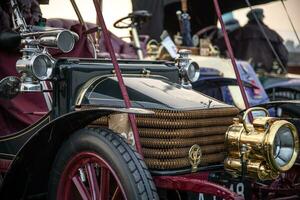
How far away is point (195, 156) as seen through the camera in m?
2.57

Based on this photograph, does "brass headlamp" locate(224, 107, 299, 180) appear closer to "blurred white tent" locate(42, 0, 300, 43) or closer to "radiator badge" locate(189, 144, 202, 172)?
"radiator badge" locate(189, 144, 202, 172)

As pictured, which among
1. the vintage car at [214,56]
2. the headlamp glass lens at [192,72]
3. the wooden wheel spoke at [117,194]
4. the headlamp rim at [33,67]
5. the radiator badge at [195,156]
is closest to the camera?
the wooden wheel spoke at [117,194]

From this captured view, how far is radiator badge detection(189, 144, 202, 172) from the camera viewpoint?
2.55 metres

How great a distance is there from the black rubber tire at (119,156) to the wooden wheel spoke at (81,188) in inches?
3.2

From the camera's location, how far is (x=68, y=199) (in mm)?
2512

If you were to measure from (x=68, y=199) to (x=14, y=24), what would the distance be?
1342mm

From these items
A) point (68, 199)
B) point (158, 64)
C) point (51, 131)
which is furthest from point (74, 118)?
point (158, 64)

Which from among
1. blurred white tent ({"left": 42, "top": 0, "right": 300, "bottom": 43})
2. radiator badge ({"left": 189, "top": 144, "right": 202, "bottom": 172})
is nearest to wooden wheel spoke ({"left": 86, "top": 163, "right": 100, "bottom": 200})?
radiator badge ({"left": 189, "top": 144, "right": 202, "bottom": 172})

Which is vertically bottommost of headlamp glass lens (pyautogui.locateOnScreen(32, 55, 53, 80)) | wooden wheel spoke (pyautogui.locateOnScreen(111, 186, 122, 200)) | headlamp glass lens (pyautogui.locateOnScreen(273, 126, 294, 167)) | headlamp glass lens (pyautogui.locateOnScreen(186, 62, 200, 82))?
wooden wheel spoke (pyautogui.locateOnScreen(111, 186, 122, 200))

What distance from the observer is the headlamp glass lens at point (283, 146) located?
2.47m

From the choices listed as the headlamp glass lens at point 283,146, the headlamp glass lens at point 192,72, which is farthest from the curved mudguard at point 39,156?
the headlamp glass lens at point 192,72

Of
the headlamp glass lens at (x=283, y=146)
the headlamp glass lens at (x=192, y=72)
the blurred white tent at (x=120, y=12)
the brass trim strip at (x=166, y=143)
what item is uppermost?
the blurred white tent at (x=120, y=12)

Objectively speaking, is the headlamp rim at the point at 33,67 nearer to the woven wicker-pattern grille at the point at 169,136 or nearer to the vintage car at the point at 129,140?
the vintage car at the point at 129,140

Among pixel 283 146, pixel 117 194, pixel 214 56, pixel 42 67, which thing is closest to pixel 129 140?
pixel 117 194
